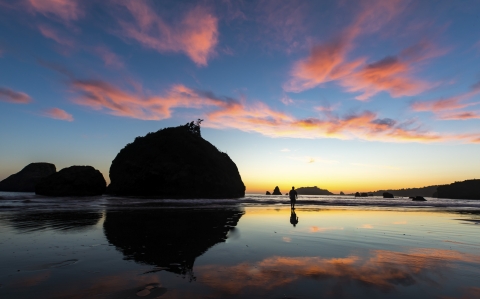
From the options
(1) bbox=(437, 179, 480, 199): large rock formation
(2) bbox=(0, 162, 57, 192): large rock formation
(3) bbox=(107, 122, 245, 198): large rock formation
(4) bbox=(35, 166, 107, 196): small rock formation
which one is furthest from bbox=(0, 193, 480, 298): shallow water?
(1) bbox=(437, 179, 480, 199): large rock formation

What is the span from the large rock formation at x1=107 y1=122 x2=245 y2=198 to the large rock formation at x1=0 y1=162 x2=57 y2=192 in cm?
4120

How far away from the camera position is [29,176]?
89.9 metres

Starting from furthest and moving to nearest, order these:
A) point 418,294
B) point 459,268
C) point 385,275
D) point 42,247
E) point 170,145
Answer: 1. point 170,145
2. point 42,247
3. point 459,268
4. point 385,275
5. point 418,294

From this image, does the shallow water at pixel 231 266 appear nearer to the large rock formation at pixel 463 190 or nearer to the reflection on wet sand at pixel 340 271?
the reflection on wet sand at pixel 340 271

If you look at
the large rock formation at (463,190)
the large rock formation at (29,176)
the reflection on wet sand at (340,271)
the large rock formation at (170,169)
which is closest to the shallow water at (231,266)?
the reflection on wet sand at (340,271)

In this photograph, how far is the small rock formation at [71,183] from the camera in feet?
163

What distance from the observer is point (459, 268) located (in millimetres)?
5812

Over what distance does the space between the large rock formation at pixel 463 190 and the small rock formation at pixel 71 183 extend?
152 metres

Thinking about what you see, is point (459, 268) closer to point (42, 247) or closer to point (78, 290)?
point (78, 290)

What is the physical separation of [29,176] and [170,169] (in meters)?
68.4

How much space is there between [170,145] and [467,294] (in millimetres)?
65880

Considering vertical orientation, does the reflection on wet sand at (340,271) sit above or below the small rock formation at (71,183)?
below

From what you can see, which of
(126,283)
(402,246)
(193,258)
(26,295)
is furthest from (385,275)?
(26,295)

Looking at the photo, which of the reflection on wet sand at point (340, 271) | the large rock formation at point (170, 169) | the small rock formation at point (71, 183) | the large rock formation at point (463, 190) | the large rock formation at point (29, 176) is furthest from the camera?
the large rock formation at point (463, 190)
